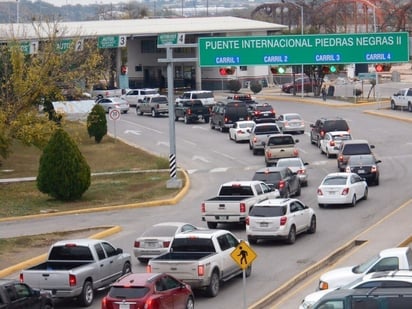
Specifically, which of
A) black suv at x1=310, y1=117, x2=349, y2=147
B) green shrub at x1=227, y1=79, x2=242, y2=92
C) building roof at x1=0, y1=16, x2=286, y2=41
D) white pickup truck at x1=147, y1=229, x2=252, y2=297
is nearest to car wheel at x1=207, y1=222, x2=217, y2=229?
white pickup truck at x1=147, y1=229, x2=252, y2=297

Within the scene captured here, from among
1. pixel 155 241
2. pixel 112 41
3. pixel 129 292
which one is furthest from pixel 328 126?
pixel 112 41

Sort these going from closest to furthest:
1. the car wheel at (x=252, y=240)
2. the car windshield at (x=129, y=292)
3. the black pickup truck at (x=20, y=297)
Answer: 1. the car windshield at (x=129, y=292)
2. the black pickup truck at (x=20, y=297)
3. the car wheel at (x=252, y=240)

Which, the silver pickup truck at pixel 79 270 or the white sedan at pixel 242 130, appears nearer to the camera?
the silver pickup truck at pixel 79 270

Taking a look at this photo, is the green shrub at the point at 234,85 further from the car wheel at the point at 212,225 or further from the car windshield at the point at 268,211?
the car windshield at the point at 268,211

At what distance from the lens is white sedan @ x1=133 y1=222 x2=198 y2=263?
28698 mm

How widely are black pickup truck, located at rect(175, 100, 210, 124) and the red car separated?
166ft

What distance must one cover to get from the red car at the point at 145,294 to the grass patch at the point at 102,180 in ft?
65.5

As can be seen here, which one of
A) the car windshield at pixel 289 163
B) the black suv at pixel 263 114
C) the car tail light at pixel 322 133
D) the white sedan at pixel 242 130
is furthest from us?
the black suv at pixel 263 114

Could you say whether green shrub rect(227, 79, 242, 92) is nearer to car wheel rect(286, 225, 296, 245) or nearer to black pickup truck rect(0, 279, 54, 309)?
car wheel rect(286, 225, 296, 245)

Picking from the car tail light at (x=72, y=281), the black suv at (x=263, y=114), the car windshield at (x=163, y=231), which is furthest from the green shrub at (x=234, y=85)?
the car tail light at (x=72, y=281)

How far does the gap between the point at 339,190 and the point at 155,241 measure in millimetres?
11651

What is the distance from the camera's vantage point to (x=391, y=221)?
33750 millimetres

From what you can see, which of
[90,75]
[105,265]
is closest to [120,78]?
[90,75]

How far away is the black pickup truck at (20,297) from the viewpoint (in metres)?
20.7
